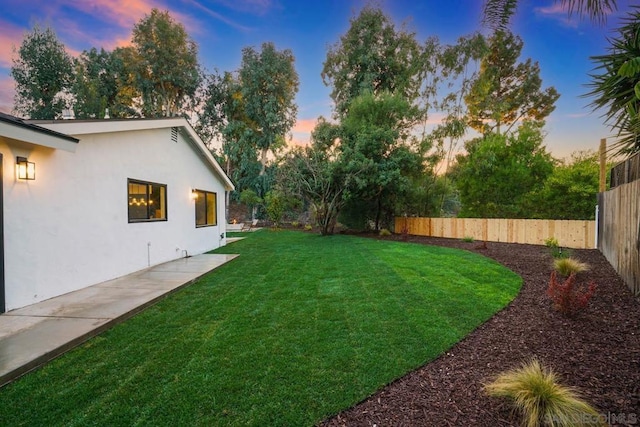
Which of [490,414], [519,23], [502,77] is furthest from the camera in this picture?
[502,77]

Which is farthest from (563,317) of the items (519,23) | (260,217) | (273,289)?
(260,217)

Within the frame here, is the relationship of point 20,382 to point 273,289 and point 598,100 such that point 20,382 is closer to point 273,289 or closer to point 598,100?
point 273,289

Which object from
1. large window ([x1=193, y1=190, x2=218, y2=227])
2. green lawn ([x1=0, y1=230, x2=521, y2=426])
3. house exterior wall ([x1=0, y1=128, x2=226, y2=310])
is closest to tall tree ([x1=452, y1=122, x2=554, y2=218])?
green lawn ([x1=0, y1=230, x2=521, y2=426])

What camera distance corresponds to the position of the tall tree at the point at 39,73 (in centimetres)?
2036

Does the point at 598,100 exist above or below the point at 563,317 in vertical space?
above

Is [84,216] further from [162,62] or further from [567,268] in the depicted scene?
[162,62]

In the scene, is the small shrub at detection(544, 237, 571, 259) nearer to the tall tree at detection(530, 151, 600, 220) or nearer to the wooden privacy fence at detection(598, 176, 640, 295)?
the wooden privacy fence at detection(598, 176, 640, 295)

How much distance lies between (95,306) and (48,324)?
2.12 feet

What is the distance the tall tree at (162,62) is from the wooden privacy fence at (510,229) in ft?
64.9

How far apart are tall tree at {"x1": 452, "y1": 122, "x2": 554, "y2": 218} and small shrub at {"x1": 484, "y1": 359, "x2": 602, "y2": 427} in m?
13.7

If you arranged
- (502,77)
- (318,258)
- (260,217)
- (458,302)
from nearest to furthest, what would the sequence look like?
(458,302) → (318,258) → (502,77) → (260,217)

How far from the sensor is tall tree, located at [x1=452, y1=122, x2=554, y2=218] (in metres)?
13.8

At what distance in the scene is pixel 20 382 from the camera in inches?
94.0

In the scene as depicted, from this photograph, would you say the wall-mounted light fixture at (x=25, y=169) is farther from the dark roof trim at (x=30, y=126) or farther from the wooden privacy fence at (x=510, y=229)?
the wooden privacy fence at (x=510, y=229)
